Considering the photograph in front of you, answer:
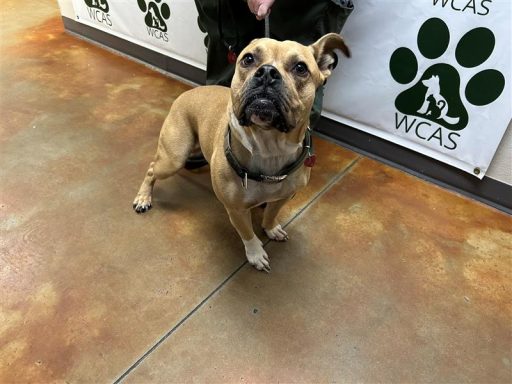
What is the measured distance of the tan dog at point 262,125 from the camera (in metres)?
1.65

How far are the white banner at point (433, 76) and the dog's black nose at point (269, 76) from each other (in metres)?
1.40

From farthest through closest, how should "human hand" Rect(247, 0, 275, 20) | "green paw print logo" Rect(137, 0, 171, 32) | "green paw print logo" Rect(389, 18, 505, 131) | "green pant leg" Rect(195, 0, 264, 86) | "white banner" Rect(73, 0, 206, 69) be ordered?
"green paw print logo" Rect(137, 0, 171, 32) < "white banner" Rect(73, 0, 206, 69) < "green pant leg" Rect(195, 0, 264, 86) < "green paw print logo" Rect(389, 18, 505, 131) < "human hand" Rect(247, 0, 275, 20)

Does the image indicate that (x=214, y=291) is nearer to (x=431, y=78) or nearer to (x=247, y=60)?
(x=247, y=60)

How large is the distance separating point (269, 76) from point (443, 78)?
60.4 inches

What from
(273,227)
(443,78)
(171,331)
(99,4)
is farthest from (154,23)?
(171,331)

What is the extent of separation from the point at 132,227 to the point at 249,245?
2.62 feet

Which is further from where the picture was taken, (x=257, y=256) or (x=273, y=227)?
(x=273, y=227)

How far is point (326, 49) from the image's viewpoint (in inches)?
76.4

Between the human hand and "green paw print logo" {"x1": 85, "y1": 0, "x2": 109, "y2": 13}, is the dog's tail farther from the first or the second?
"green paw print logo" {"x1": 85, "y1": 0, "x2": 109, "y2": 13}

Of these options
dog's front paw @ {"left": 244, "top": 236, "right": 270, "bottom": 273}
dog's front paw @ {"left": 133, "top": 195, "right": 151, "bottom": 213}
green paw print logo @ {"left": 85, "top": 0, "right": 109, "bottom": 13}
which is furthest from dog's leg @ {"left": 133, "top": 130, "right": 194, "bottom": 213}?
green paw print logo @ {"left": 85, "top": 0, "right": 109, "bottom": 13}

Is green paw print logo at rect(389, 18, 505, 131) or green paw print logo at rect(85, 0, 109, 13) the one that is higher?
green paw print logo at rect(389, 18, 505, 131)

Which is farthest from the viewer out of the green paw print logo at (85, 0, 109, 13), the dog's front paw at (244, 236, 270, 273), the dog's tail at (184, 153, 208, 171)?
the green paw print logo at (85, 0, 109, 13)

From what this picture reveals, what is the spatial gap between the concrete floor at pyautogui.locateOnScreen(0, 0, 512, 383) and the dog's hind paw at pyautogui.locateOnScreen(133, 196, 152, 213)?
51mm

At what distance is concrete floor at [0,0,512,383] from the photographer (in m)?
1.94
